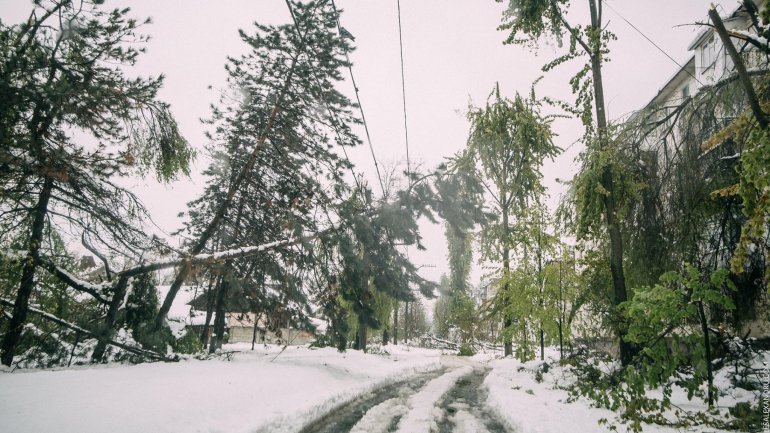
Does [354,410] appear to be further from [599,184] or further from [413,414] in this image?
[599,184]

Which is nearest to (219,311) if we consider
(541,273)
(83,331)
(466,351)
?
(83,331)

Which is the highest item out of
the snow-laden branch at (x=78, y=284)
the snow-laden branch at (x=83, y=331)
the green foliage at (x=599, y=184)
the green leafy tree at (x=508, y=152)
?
the green leafy tree at (x=508, y=152)

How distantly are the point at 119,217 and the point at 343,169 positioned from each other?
630cm

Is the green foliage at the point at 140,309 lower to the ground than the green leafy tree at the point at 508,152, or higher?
lower

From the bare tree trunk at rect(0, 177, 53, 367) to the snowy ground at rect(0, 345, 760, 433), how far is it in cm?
162

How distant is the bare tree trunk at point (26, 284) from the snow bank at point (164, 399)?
229 cm

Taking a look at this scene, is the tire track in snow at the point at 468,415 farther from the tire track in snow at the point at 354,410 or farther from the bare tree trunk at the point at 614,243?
the bare tree trunk at the point at 614,243

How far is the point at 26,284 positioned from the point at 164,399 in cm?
449

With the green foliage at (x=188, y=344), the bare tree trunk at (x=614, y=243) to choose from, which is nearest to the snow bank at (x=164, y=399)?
the green foliage at (x=188, y=344)

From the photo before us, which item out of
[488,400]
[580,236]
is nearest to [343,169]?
[580,236]

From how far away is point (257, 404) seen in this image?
6270 mm

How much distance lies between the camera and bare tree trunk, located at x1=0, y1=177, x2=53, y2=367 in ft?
22.0

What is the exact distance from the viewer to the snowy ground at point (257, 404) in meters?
4.42

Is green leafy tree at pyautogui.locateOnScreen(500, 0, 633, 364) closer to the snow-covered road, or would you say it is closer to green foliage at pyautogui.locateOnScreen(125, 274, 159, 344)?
the snow-covered road
